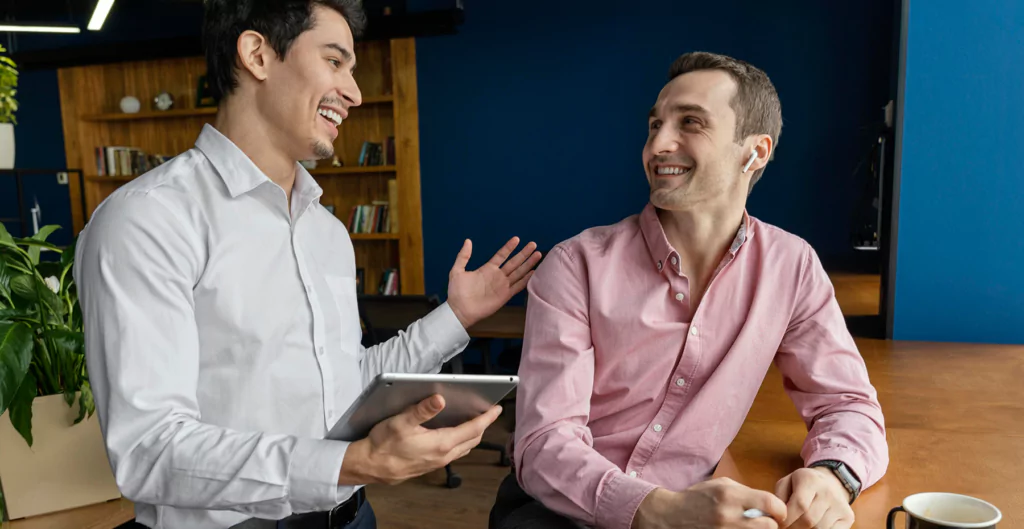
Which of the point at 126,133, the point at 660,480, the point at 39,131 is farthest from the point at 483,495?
the point at 39,131

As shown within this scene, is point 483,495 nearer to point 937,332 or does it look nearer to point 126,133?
point 937,332

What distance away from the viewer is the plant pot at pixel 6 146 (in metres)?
4.28

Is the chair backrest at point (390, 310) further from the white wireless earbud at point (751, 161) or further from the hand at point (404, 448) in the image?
the hand at point (404, 448)

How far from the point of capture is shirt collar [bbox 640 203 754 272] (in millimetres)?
1398

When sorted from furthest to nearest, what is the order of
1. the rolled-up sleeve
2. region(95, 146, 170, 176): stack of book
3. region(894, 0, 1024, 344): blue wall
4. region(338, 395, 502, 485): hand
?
region(95, 146, 170, 176): stack of book, region(894, 0, 1024, 344): blue wall, the rolled-up sleeve, region(338, 395, 502, 485): hand

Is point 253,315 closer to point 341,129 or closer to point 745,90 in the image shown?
point 745,90

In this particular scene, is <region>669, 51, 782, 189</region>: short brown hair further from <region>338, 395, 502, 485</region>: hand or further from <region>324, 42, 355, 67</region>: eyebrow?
Result: <region>338, 395, 502, 485</region>: hand

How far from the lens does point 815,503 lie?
1039 mm

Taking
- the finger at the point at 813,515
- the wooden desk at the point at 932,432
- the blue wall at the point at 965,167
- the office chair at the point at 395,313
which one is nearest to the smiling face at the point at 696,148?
the wooden desk at the point at 932,432

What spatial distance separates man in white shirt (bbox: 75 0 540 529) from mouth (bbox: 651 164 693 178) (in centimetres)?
36

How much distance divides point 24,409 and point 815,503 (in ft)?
5.39

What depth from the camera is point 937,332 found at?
7.87ft

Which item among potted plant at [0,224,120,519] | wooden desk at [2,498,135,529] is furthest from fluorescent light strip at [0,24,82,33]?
wooden desk at [2,498,135,529]

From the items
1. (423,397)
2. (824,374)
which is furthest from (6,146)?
(824,374)
